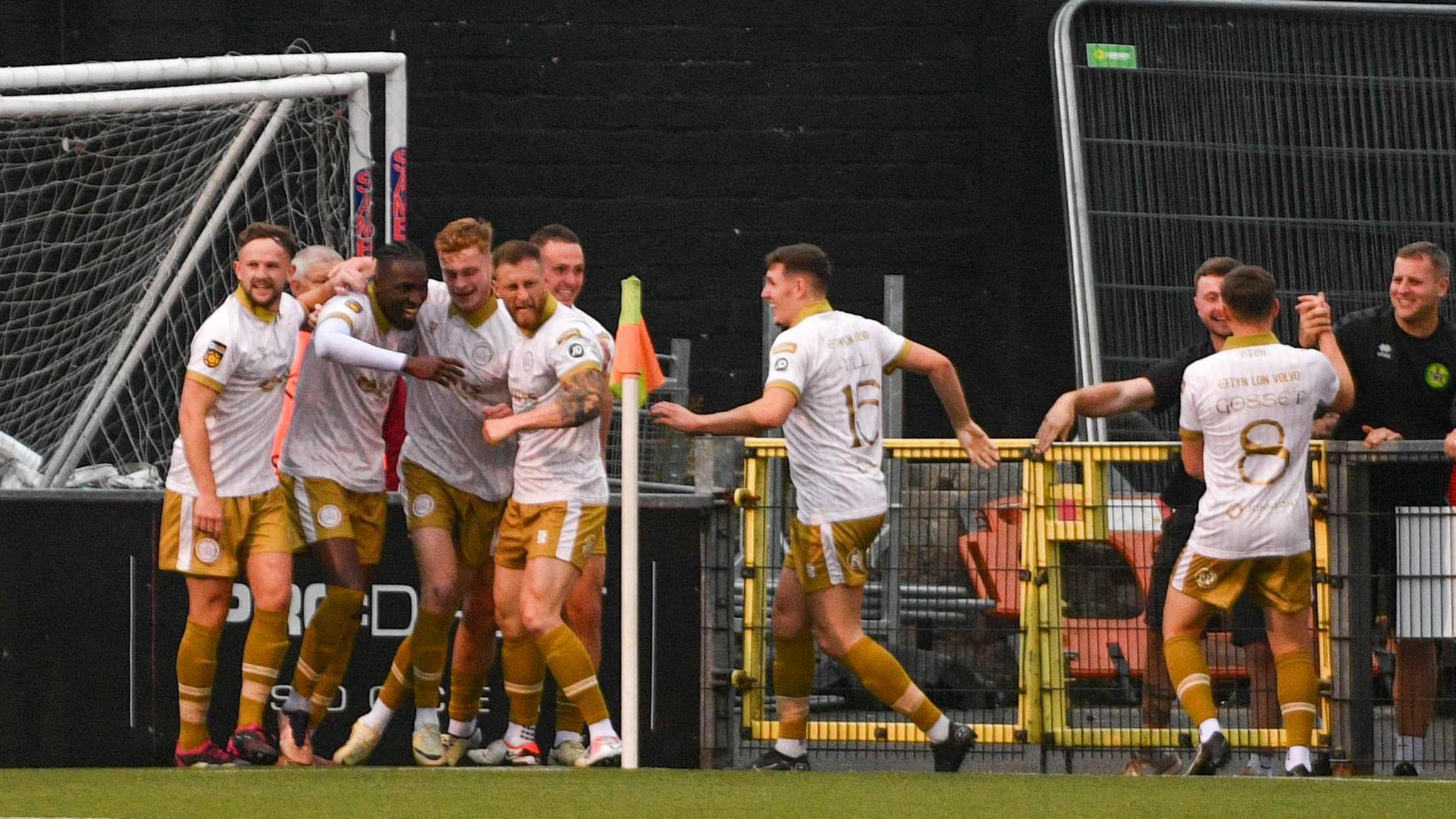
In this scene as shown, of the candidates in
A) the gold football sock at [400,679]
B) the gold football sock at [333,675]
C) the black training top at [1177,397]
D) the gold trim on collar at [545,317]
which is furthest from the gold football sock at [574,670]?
the black training top at [1177,397]

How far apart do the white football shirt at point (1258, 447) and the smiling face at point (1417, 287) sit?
2.28ft

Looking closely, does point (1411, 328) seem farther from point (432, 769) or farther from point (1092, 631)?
point (432, 769)

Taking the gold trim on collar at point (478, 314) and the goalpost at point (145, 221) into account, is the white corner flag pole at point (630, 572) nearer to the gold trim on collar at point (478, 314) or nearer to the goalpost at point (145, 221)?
the gold trim on collar at point (478, 314)

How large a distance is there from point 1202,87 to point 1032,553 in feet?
14.9

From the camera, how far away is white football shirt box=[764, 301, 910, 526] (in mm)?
7445

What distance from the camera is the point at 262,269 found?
7.39 meters

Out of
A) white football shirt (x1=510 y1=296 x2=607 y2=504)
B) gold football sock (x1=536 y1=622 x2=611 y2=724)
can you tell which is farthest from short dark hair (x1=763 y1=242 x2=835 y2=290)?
gold football sock (x1=536 y1=622 x2=611 y2=724)

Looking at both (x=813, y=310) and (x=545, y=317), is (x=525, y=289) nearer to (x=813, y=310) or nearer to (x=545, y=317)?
(x=545, y=317)

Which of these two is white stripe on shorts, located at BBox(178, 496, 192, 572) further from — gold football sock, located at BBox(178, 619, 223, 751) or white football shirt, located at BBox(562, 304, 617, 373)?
white football shirt, located at BBox(562, 304, 617, 373)

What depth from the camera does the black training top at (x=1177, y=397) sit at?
7.77 meters

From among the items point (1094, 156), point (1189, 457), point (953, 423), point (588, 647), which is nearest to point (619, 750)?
point (588, 647)

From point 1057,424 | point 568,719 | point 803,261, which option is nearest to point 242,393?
point 568,719

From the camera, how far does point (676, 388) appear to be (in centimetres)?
1080

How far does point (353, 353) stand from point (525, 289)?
1.99ft
